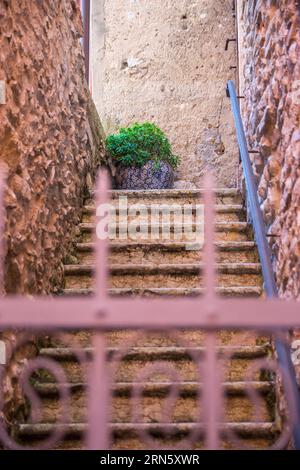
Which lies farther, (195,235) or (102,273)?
(195,235)

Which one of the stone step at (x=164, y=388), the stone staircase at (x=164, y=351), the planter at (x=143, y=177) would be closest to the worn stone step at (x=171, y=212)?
the stone staircase at (x=164, y=351)

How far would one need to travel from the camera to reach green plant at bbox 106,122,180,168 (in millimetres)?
4938

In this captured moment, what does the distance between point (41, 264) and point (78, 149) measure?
1.35 metres

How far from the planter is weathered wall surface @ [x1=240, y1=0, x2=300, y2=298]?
186 cm

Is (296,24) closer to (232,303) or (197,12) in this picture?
(232,303)

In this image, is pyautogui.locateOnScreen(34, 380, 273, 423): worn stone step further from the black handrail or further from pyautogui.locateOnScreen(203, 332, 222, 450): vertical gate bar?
pyautogui.locateOnScreen(203, 332, 222, 450): vertical gate bar

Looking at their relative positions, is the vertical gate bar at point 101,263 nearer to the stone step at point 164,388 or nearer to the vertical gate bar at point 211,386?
the vertical gate bar at point 211,386

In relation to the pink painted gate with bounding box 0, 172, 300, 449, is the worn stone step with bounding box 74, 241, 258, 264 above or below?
above

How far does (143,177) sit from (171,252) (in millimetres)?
1798

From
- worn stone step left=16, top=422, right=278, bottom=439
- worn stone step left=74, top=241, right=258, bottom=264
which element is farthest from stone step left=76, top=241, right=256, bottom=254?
worn stone step left=16, top=422, right=278, bottom=439

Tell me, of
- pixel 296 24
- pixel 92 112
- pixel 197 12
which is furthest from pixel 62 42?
pixel 197 12

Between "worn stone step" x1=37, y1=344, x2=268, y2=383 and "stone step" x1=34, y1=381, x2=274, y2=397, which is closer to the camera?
"stone step" x1=34, y1=381, x2=274, y2=397

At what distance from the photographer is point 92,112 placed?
14.5 ft

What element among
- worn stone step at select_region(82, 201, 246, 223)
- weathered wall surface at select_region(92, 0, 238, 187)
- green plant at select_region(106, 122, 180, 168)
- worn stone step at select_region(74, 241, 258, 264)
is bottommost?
worn stone step at select_region(74, 241, 258, 264)
